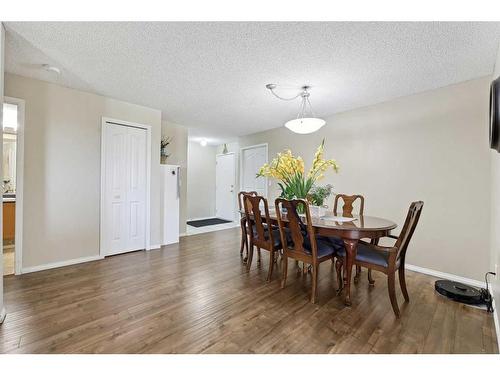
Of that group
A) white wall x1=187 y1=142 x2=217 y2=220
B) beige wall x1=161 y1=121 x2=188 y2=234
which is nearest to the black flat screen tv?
beige wall x1=161 y1=121 x2=188 y2=234

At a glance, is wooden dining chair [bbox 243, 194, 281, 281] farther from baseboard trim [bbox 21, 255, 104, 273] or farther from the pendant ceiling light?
baseboard trim [bbox 21, 255, 104, 273]

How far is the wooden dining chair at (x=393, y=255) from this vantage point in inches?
74.2

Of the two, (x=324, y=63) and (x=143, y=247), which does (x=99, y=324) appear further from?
(x=324, y=63)

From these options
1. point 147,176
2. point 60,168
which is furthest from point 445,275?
point 60,168

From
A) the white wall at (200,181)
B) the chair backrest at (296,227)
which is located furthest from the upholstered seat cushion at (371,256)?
the white wall at (200,181)

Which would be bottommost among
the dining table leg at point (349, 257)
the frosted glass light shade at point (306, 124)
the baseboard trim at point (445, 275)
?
the baseboard trim at point (445, 275)

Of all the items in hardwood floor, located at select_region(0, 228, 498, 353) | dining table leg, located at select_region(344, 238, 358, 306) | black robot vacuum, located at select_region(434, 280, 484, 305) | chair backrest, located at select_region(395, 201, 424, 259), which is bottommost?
hardwood floor, located at select_region(0, 228, 498, 353)

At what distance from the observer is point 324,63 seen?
2.24 meters

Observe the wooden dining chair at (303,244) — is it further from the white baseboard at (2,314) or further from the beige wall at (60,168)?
the beige wall at (60,168)

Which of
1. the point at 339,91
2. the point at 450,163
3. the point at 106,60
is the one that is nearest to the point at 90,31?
the point at 106,60

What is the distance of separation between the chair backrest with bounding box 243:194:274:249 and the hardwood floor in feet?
1.39

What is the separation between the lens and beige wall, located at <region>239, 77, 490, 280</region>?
253 centimetres

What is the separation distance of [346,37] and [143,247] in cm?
385
